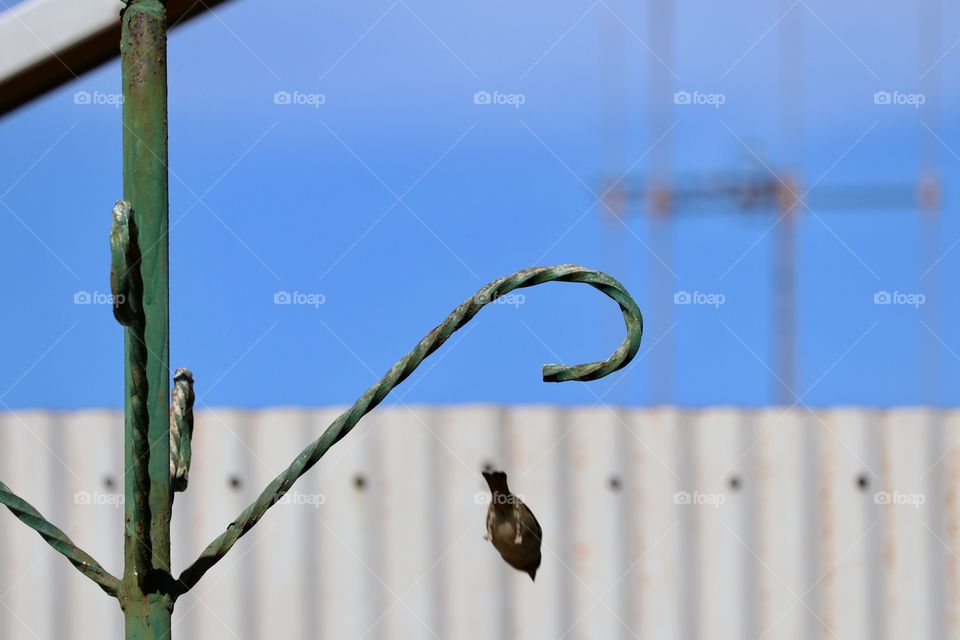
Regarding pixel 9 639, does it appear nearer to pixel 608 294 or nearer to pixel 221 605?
pixel 221 605

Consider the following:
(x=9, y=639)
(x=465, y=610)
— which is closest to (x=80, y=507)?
(x=9, y=639)

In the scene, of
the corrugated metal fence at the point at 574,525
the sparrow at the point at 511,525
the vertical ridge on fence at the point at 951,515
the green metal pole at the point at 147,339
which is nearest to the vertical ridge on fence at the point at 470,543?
the corrugated metal fence at the point at 574,525

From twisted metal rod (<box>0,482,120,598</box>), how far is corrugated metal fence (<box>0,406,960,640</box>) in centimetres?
168

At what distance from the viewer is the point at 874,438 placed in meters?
2.89

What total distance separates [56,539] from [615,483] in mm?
1885

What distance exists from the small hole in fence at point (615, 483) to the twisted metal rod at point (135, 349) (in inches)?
72.3

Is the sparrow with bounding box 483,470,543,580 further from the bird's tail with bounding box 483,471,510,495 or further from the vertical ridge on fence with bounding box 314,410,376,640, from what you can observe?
the vertical ridge on fence with bounding box 314,410,376,640

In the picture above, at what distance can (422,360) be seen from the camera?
1.20m

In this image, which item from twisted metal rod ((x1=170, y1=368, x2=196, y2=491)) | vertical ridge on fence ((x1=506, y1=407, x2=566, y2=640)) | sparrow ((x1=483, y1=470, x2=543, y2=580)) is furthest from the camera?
vertical ridge on fence ((x1=506, y1=407, x2=566, y2=640))

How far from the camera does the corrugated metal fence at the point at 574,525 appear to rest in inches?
112

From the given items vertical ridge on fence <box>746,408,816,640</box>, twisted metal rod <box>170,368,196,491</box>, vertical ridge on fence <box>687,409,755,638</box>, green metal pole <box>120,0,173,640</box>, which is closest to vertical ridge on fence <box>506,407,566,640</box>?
vertical ridge on fence <box>687,409,755,638</box>

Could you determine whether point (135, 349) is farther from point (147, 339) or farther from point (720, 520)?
point (720, 520)

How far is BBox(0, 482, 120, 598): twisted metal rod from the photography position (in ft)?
3.78

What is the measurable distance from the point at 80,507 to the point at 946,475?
2.35m
